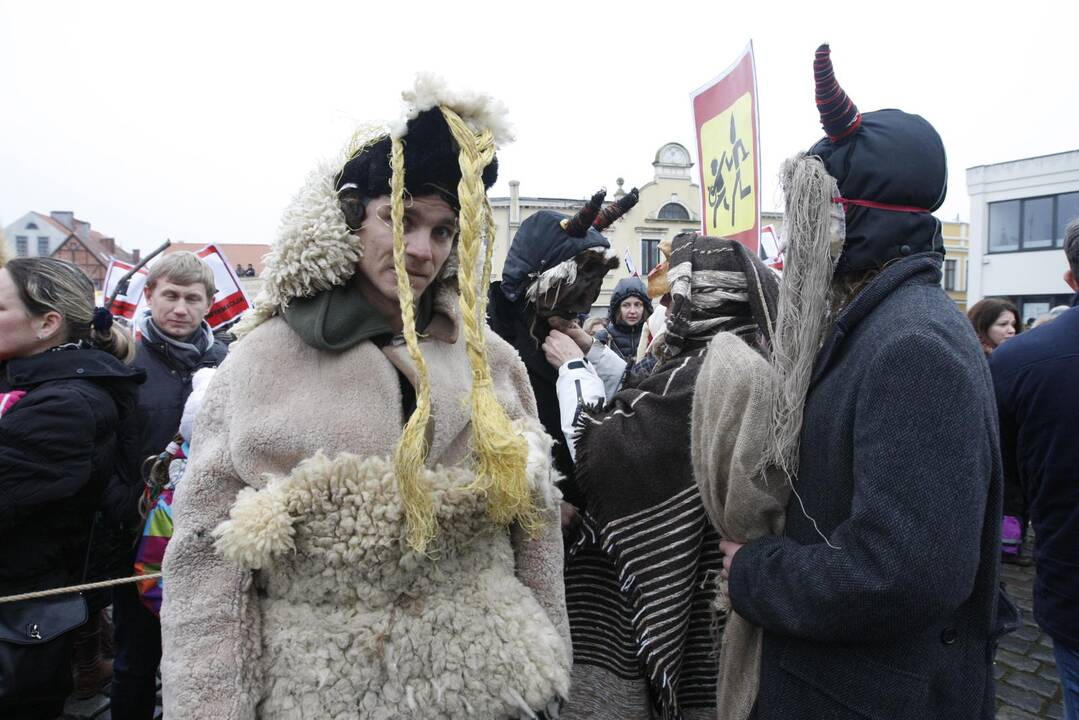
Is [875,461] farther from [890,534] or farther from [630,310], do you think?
[630,310]

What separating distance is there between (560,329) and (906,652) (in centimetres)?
157

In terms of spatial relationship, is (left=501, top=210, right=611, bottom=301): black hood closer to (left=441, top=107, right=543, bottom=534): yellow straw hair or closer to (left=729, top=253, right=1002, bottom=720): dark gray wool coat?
(left=441, top=107, right=543, bottom=534): yellow straw hair

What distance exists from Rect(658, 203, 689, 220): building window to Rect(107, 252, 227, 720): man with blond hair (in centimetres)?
3020

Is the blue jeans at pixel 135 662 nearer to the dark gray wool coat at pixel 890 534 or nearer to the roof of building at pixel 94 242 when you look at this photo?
the dark gray wool coat at pixel 890 534

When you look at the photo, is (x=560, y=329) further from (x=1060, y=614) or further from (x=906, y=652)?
(x=1060, y=614)

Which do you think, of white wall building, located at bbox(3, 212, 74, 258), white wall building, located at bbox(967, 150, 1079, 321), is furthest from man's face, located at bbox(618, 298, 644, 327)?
white wall building, located at bbox(3, 212, 74, 258)

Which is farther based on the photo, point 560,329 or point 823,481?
point 560,329

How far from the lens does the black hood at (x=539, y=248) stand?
2432 millimetres

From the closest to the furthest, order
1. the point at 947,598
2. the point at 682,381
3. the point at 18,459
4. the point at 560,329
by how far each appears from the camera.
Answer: the point at 947,598, the point at 682,381, the point at 18,459, the point at 560,329

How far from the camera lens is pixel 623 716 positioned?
2.07 meters

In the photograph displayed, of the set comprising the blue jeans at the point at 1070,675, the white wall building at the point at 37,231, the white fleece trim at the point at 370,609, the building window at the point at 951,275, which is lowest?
the building window at the point at 951,275

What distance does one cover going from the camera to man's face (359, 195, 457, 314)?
1464mm

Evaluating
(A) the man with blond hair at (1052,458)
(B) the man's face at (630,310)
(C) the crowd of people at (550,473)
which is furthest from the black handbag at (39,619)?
(B) the man's face at (630,310)

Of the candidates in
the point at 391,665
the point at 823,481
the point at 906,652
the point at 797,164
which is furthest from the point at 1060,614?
the point at 391,665
